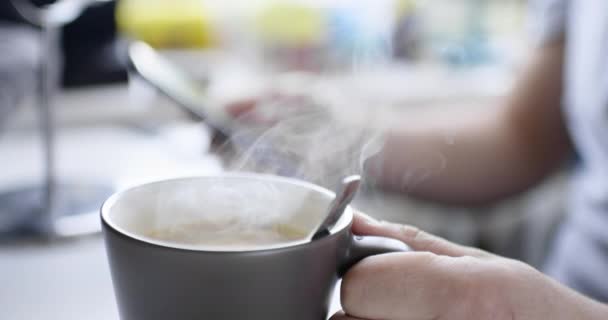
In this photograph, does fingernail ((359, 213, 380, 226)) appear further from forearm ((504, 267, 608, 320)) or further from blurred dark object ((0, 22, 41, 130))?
blurred dark object ((0, 22, 41, 130))

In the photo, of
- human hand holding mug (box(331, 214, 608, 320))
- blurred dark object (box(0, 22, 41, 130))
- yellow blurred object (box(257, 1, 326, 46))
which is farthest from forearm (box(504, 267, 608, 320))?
yellow blurred object (box(257, 1, 326, 46))

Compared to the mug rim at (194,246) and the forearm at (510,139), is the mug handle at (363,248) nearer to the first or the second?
the mug rim at (194,246)

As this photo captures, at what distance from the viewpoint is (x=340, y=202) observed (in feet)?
1.02

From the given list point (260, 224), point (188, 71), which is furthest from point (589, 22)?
point (188, 71)

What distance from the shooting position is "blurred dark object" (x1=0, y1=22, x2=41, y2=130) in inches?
27.9

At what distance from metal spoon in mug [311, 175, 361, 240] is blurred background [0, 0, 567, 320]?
0.09 m

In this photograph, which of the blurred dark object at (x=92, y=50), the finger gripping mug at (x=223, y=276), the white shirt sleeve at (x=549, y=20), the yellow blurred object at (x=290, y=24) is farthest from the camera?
the yellow blurred object at (x=290, y=24)

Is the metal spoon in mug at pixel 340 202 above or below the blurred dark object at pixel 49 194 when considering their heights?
above

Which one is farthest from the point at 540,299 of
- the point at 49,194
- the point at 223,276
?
the point at 49,194

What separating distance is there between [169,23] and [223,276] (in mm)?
1427

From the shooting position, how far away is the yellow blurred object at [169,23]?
1.60 meters

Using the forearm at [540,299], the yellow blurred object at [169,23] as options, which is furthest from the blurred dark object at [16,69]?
the yellow blurred object at [169,23]

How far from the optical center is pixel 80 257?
22.1 inches

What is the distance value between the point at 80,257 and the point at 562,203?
1.02 m
